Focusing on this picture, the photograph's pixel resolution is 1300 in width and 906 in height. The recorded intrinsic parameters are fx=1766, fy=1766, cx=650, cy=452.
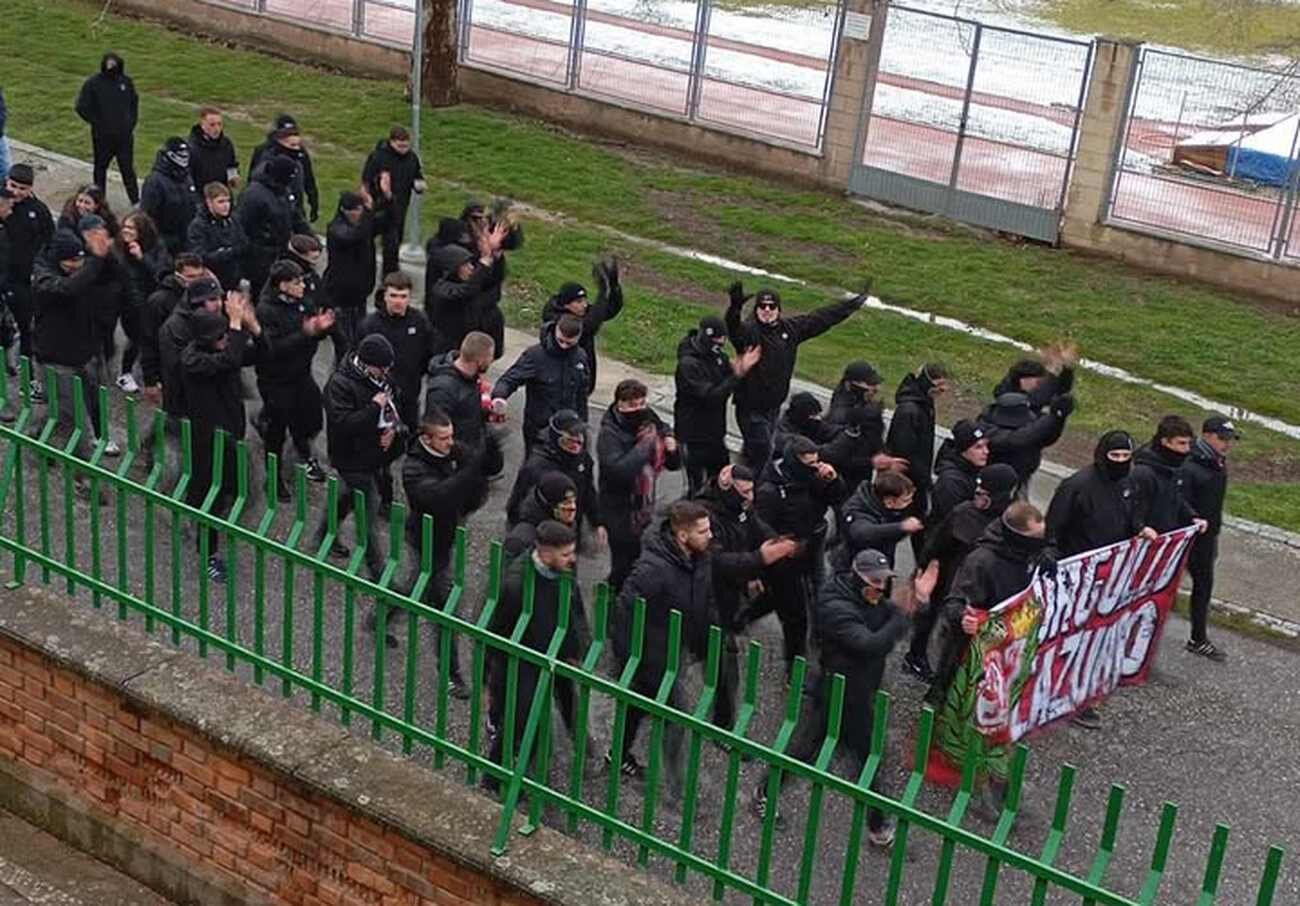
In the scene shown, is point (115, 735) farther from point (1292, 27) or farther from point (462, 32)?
point (1292, 27)

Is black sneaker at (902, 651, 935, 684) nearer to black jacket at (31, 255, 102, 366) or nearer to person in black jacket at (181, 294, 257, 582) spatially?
person in black jacket at (181, 294, 257, 582)

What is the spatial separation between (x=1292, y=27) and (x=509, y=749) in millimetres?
29233

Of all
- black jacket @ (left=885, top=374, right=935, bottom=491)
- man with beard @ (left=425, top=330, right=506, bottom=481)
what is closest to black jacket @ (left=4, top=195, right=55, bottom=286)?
man with beard @ (left=425, top=330, right=506, bottom=481)

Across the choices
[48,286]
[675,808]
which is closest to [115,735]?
[675,808]

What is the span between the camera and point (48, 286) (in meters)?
9.65

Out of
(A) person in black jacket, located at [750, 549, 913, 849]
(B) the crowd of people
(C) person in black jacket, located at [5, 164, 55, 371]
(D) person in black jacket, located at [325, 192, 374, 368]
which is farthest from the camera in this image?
(D) person in black jacket, located at [325, 192, 374, 368]

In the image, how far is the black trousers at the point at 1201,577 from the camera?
9047 mm

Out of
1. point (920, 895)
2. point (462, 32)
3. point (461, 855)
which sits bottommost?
point (920, 895)

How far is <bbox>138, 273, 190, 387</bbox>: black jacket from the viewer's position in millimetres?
10133

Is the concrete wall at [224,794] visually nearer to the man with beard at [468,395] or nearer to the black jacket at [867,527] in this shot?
the man with beard at [468,395]

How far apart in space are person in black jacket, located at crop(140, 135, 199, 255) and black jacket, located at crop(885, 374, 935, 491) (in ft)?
17.8

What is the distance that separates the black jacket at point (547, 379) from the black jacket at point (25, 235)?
3.34 metres

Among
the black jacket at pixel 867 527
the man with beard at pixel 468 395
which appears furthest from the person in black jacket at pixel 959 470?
the man with beard at pixel 468 395

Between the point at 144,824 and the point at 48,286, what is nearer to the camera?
the point at 144,824
